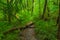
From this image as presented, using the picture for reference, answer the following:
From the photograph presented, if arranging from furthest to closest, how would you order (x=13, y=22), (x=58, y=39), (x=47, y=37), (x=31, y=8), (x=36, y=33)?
(x=31, y=8), (x=13, y=22), (x=36, y=33), (x=47, y=37), (x=58, y=39)

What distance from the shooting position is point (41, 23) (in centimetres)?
933

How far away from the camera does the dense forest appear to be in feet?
25.7

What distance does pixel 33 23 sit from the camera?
372 inches

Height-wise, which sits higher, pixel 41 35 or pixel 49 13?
pixel 49 13

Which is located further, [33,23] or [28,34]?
[33,23]

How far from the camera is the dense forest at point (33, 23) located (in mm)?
7843

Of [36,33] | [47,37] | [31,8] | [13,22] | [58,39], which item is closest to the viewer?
[58,39]

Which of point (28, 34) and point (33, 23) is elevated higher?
point (33, 23)

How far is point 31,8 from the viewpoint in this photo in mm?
11055

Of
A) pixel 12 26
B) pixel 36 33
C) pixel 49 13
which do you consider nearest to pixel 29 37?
→ pixel 36 33

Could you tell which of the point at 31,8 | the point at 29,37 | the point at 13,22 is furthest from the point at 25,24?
the point at 31,8

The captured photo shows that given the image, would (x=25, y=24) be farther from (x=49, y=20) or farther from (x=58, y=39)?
(x=58, y=39)

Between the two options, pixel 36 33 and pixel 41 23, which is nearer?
pixel 36 33

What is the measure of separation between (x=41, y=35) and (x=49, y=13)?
258cm
